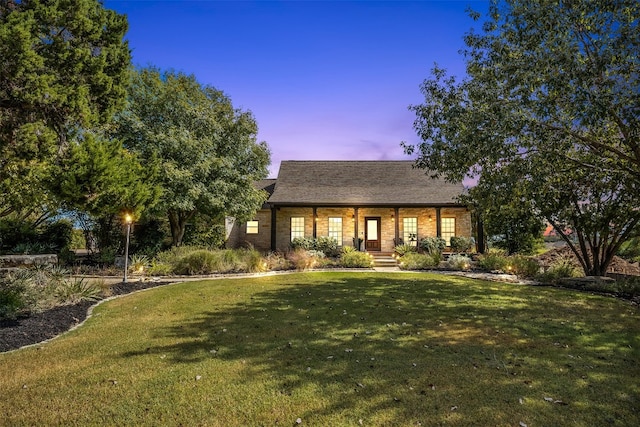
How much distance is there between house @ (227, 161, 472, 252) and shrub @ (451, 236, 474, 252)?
100 cm

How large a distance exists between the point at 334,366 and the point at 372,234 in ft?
63.1

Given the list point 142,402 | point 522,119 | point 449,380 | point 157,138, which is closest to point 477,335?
point 449,380

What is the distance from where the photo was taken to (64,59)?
9289 mm

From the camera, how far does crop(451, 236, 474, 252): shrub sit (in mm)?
20562

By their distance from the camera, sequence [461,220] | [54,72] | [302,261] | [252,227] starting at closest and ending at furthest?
[54,72] < [302,261] < [461,220] < [252,227]

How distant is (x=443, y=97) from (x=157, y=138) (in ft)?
40.3

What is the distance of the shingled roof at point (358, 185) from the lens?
2165 cm

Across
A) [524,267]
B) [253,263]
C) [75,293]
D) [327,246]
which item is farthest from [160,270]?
[524,267]

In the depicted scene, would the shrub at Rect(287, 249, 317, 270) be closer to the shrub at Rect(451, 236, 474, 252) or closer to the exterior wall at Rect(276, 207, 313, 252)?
the exterior wall at Rect(276, 207, 313, 252)

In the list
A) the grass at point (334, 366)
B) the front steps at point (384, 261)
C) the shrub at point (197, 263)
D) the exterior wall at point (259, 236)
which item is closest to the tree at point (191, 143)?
the shrub at point (197, 263)

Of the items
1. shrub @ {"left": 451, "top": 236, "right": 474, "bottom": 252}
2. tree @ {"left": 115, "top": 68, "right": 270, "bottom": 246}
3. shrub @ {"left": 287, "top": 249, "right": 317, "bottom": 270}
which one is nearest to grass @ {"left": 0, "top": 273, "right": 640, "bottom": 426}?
shrub @ {"left": 287, "top": 249, "right": 317, "bottom": 270}

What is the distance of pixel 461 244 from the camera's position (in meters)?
20.5

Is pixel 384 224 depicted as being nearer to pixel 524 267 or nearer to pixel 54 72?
pixel 524 267

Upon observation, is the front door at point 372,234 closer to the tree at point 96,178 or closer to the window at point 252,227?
the window at point 252,227
